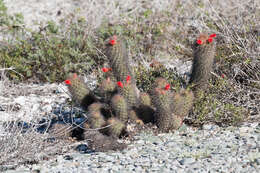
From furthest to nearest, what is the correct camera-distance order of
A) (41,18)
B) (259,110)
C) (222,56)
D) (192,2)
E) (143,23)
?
1. (41,18)
2. (192,2)
3. (143,23)
4. (222,56)
5. (259,110)

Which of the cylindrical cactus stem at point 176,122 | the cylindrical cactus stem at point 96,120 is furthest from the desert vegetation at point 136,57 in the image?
the cylindrical cactus stem at point 176,122

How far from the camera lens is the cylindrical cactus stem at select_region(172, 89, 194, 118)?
174 inches

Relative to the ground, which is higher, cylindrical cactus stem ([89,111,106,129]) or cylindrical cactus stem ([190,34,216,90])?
cylindrical cactus stem ([190,34,216,90])

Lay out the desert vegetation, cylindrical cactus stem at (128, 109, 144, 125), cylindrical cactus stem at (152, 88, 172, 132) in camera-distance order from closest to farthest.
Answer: cylindrical cactus stem at (152, 88, 172, 132) → the desert vegetation → cylindrical cactus stem at (128, 109, 144, 125)

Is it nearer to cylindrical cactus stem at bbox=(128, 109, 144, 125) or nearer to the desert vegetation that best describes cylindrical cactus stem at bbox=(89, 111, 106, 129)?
the desert vegetation

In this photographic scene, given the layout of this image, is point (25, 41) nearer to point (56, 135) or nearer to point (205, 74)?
point (56, 135)

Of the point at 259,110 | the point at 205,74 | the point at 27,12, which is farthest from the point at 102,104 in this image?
the point at 27,12

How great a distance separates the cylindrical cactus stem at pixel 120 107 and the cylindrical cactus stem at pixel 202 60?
0.92 m

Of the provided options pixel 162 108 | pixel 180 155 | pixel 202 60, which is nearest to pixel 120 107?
pixel 162 108

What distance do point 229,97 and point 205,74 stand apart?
0.39 m

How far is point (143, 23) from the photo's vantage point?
7555 mm

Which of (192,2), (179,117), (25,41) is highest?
(192,2)

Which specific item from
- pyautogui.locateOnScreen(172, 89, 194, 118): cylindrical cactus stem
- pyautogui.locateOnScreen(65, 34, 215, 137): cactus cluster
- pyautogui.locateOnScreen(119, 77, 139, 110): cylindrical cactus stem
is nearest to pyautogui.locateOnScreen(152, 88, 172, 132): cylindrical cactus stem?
pyautogui.locateOnScreen(65, 34, 215, 137): cactus cluster

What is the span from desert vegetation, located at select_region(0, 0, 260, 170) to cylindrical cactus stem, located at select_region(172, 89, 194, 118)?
37 mm
